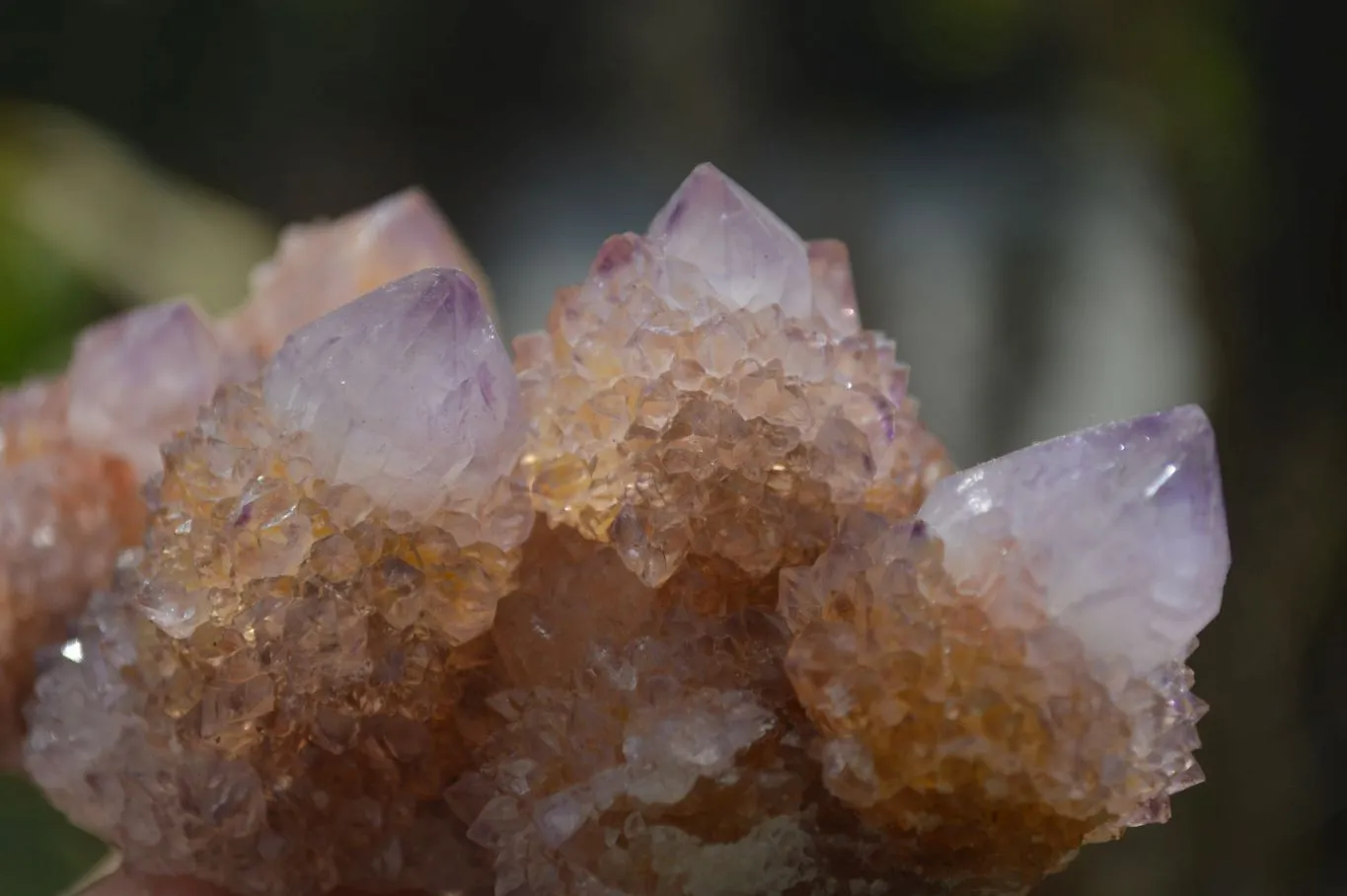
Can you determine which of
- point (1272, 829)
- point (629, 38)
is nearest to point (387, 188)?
point (629, 38)

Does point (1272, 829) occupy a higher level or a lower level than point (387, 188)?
lower

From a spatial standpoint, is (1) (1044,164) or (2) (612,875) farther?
(1) (1044,164)

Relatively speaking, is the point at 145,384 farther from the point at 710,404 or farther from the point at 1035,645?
the point at 1035,645

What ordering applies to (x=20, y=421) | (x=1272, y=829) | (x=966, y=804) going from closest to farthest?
(x=966, y=804), (x=20, y=421), (x=1272, y=829)

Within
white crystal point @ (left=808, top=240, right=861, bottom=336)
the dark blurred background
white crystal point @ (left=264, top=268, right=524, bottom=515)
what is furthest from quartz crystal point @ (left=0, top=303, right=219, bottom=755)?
the dark blurred background

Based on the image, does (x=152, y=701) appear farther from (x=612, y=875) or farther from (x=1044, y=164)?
(x=1044, y=164)

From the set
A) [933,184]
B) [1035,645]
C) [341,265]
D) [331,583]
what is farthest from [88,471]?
[933,184]

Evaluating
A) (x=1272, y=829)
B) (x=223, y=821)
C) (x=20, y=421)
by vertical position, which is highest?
(x=20, y=421)
